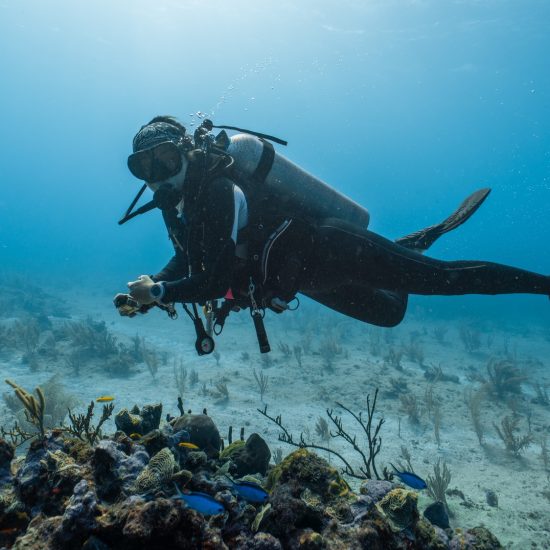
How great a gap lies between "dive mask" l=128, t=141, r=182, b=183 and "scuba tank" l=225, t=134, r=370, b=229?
0.66 m

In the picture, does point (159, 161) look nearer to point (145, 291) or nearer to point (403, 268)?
point (145, 291)

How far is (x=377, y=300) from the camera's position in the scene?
5.66 meters

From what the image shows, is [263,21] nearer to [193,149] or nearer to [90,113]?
[193,149]

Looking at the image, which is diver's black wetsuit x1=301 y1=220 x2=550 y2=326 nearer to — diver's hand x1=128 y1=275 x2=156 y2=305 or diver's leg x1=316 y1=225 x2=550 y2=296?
diver's leg x1=316 y1=225 x2=550 y2=296

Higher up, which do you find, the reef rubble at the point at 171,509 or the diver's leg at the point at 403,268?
the diver's leg at the point at 403,268

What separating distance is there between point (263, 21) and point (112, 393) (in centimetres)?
3873

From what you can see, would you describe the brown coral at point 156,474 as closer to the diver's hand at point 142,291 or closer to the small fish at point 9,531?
the small fish at point 9,531

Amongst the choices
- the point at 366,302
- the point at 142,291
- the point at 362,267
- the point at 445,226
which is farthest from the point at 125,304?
the point at 445,226

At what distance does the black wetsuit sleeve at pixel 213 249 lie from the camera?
3.51 metres

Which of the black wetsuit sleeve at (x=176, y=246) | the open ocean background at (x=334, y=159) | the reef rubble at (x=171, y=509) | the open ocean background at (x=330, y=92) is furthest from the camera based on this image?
the open ocean background at (x=330, y=92)

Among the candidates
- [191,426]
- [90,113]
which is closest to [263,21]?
[191,426]

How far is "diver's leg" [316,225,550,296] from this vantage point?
4539 mm

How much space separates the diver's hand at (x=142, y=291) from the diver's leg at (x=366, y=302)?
2.77 metres

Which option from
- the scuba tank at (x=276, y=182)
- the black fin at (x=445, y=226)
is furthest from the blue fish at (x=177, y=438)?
the black fin at (x=445, y=226)
